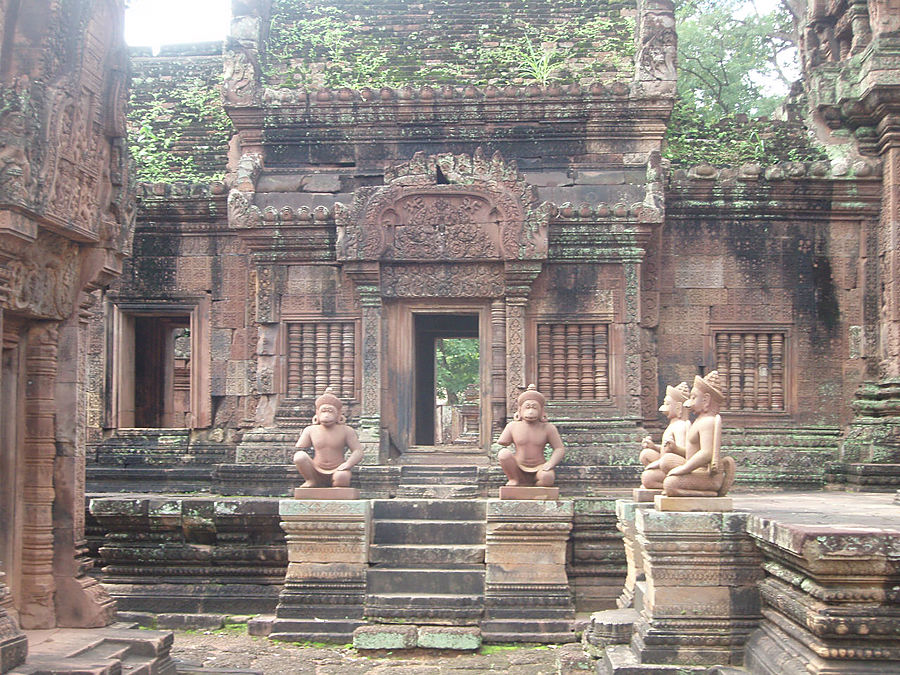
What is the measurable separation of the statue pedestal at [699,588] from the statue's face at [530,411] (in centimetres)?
218

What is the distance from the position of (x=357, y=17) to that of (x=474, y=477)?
6107 mm

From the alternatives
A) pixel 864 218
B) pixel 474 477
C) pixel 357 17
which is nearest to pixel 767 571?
pixel 474 477

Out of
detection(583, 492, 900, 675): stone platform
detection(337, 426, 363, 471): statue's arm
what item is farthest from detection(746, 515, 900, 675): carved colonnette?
detection(337, 426, 363, 471): statue's arm

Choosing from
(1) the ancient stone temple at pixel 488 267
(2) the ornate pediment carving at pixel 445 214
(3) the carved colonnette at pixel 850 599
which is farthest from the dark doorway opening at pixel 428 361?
(3) the carved colonnette at pixel 850 599

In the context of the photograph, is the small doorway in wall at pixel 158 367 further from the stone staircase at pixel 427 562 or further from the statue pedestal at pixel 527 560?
the statue pedestal at pixel 527 560

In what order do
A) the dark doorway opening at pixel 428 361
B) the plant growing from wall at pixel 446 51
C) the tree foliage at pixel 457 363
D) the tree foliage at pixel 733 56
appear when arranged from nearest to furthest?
1. the plant growing from wall at pixel 446 51
2. the dark doorway opening at pixel 428 361
3. the tree foliage at pixel 733 56
4. the tree foliage at pixel 457 363

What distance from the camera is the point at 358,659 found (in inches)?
310

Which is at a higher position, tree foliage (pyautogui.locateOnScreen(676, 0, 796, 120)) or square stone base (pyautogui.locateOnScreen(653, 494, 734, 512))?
tree foliage (pyautogui.locateOnScreen(676, 0, 796, 120))

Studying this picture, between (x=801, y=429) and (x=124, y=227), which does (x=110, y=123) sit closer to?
(x=124, y=227)

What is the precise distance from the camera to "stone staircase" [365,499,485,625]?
8.44 meters

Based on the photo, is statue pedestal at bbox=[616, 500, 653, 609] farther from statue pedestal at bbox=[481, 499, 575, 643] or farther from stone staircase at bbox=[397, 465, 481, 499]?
stone staircase at bbox=[397, 465, 481, 499]

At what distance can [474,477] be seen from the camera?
33.5 ft

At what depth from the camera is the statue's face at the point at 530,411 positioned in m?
8.50

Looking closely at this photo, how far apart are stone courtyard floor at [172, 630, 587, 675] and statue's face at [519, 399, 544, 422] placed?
1.82 metres
